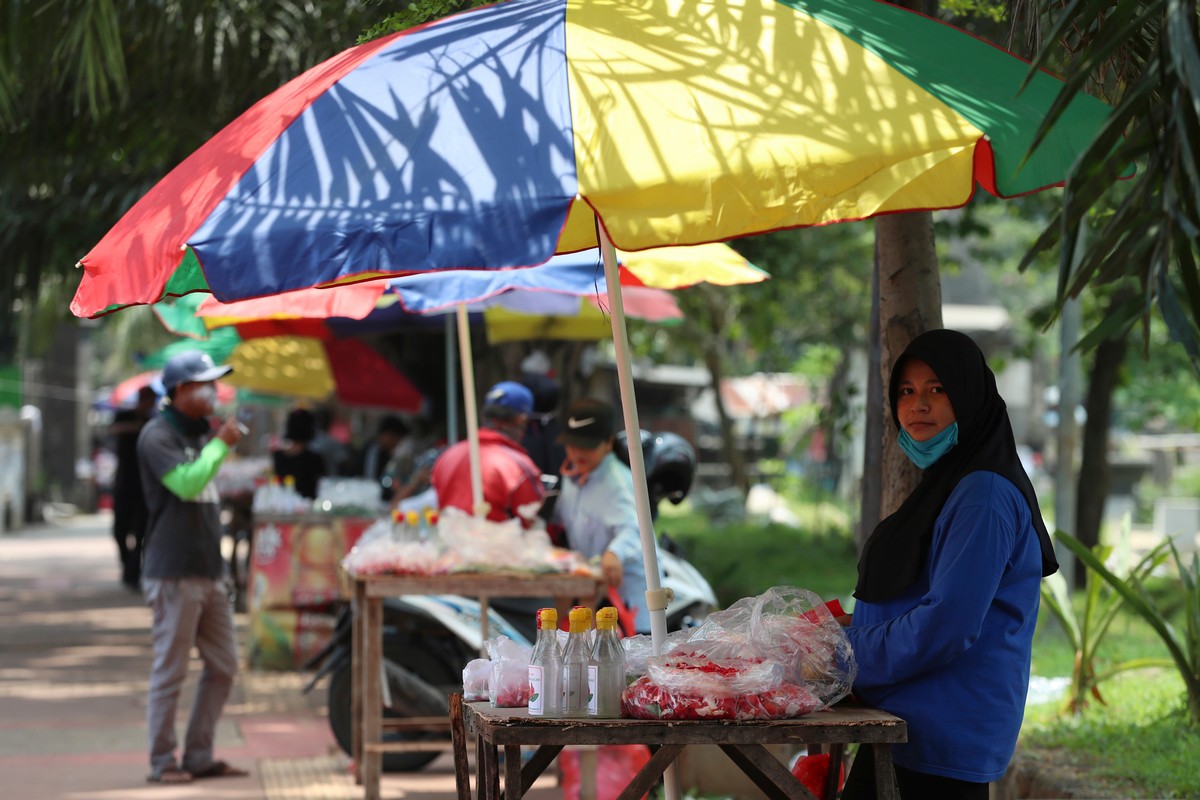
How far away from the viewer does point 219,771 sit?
7.17 m

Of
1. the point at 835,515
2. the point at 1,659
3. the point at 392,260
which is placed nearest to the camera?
the point at 392,260

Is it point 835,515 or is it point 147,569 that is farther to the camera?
point 835,515

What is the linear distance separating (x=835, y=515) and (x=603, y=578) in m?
17.3

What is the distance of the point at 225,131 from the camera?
12.3 ft

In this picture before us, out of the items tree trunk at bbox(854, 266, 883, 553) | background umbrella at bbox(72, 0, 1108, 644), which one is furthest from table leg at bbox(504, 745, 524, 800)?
tree trunk at bbox(854, 266, 883, 553)

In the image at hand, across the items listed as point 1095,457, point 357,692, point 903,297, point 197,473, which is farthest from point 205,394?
point 1095,457

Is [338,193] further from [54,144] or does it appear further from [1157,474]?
[1157,474]

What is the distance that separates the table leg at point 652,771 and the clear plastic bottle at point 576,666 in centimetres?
19

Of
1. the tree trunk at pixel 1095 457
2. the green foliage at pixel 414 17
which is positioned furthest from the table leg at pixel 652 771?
the tree trunk at pixel 1095 457

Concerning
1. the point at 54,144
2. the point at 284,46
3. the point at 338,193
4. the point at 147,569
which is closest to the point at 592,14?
the point at 338,193

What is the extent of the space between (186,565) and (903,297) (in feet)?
12.4

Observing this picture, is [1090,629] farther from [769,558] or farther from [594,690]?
[769,558]

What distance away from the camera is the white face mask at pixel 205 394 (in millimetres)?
7043

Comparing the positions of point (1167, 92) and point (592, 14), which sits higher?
point (592, 14)
